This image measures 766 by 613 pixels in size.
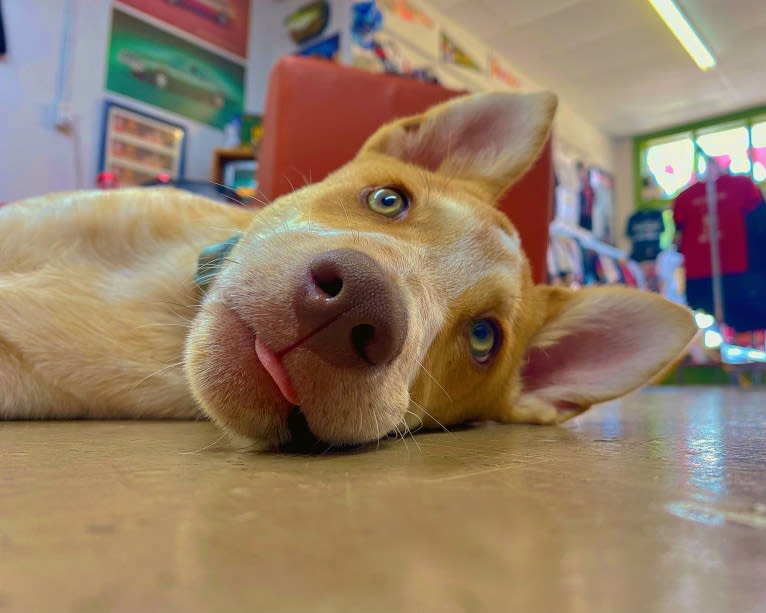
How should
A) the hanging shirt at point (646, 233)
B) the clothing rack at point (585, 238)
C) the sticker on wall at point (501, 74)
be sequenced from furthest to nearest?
the hanging shirt at point (646, 233), the clothing rack at point (585, 238), the sticker on wall at point (501, 74)

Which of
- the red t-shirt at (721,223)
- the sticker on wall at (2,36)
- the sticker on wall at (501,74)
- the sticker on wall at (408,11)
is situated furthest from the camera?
the sticker on wall at (501,74)

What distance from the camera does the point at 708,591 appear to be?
443 millimetres

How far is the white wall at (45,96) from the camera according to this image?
4.93 metres

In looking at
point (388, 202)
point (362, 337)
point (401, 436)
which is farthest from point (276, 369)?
point (388, 202)

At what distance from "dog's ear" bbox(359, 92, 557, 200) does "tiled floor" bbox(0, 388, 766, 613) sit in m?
1.24

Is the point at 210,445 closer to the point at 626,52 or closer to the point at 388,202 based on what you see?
the point at 388,202

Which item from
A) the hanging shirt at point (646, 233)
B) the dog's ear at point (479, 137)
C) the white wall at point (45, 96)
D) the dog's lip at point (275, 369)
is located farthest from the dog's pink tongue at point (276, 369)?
the hanging shirt at point (646, 233)

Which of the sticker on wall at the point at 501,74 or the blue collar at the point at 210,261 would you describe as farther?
the sticker on wall at the point at 501,74

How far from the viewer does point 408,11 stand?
7113 millimetres

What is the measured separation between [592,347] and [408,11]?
625 cm

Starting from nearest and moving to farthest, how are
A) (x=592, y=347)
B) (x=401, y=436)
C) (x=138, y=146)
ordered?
(x=401, y=436), (x=592, y=347), (x=138, y=146)

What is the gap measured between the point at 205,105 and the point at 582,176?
7.01m

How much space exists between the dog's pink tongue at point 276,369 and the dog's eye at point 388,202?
0.65 meters

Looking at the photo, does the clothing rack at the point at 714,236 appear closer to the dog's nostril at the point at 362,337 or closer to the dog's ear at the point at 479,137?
the dog's ear at the point at 479,137
